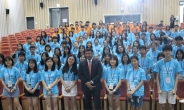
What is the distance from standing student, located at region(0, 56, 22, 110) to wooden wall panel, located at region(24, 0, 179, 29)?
1055 cm

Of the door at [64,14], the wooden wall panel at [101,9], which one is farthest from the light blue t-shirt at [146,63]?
the door at [64,14]

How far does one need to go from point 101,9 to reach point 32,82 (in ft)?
35.4

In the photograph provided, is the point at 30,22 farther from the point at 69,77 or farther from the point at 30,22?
the point at 69,77

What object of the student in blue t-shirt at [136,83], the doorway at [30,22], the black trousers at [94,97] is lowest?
the black trousers at [94,97]

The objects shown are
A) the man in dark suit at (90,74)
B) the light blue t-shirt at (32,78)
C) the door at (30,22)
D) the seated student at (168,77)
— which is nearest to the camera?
the seated student at (168,77)

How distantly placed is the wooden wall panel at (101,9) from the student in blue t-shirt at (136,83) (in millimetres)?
10630

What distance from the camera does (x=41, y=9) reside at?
14.9m

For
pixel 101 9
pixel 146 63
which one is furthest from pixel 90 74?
pixel 101 9

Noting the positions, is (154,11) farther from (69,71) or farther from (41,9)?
(69,71)

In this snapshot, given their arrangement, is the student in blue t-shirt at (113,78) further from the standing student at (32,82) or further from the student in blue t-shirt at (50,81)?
the standing student at (32,82)

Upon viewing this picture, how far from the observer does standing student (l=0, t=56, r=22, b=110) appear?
154 inches

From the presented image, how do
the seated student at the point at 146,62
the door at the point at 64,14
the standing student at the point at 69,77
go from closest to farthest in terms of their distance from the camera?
the standing student at the point at 69,77, the seated student at the point at 146,62, the door at the point at 64,14

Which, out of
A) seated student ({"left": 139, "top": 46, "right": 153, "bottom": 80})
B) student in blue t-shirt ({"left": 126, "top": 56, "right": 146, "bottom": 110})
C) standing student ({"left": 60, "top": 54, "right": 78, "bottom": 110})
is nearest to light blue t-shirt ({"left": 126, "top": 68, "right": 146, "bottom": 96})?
student in blue t-shirt ({"left": 126, "top": 56, "right": 146, "bottom": 110})

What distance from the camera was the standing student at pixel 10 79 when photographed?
3914mm
